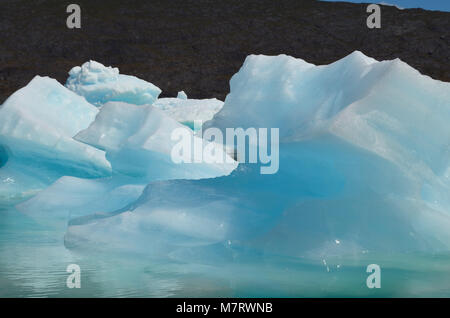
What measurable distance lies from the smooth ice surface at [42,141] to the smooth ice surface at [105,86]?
177 inches

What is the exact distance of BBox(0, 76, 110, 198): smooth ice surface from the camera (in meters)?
7.75

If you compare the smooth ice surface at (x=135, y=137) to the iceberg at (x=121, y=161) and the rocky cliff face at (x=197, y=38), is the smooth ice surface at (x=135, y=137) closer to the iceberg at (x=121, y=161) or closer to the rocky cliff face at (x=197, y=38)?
the iceberg at (x=121, y=161)

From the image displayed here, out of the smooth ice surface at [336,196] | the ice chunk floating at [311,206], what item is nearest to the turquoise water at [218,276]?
the ice chunk floating at [311,206]

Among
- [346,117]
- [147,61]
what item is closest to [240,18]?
[147,61]

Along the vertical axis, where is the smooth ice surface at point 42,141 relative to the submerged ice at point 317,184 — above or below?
above

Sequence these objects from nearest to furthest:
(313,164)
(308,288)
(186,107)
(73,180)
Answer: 1. (308,288)
2. (313,164)
3. (73,180)
4. (186,107)

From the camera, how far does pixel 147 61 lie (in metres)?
35.3

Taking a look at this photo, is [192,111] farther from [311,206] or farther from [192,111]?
[311,206]

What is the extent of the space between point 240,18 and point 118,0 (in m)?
10.2

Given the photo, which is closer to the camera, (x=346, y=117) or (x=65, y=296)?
(x=65, y=296)

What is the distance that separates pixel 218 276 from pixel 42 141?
5.30 m

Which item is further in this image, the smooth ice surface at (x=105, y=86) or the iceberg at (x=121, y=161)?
the smooth ice surface at (x=105, y=86)

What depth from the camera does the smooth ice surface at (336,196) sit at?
352 cm
